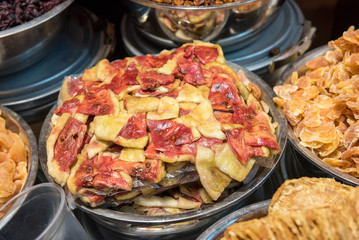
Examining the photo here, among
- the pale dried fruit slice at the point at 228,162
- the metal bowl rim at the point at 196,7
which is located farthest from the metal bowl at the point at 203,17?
the pale dried fruit slice at the point at 228,162

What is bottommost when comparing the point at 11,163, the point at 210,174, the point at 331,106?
the point at 11,163

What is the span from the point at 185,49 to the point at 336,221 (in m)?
0.84

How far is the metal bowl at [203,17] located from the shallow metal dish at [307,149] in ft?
0.86

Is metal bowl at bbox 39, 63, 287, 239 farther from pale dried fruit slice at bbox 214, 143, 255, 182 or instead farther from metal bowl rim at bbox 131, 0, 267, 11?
metal bowl rim at bbox 131, 0, 267, 11

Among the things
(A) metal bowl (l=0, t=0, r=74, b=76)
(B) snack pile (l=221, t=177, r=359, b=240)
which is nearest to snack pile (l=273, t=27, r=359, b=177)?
(B) snack pile (l=221, t=177, r=359, b=240)

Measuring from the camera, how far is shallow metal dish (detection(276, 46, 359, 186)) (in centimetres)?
110

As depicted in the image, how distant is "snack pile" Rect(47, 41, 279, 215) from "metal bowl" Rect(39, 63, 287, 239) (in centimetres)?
4

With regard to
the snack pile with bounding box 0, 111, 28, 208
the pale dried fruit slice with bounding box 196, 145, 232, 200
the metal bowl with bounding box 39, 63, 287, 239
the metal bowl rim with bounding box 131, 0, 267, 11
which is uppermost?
the metal bowl rim with bounding box 131, 0, 267, 11

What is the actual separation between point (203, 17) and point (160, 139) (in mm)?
632

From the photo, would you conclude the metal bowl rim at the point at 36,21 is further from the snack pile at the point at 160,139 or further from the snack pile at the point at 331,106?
the snack pile at the point at 331,106

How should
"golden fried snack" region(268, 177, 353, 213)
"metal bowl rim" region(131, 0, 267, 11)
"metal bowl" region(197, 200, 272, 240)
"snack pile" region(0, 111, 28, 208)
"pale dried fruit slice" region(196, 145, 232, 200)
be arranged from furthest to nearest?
"metal bowl rim" region(131, 0, 267, 11), "snack pile" region(0, 111, 28, 208), "pale dried fruit slice" region(196, 145, 232, 200), "metal bowl" region(197, 200, 272, 240), "golden fried snack" region(268, 177, 353, 213)

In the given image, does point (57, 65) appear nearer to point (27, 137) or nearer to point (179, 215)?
point (27, 137)

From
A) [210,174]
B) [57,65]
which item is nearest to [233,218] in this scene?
[210,174]

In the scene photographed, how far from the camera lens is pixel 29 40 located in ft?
5.04
